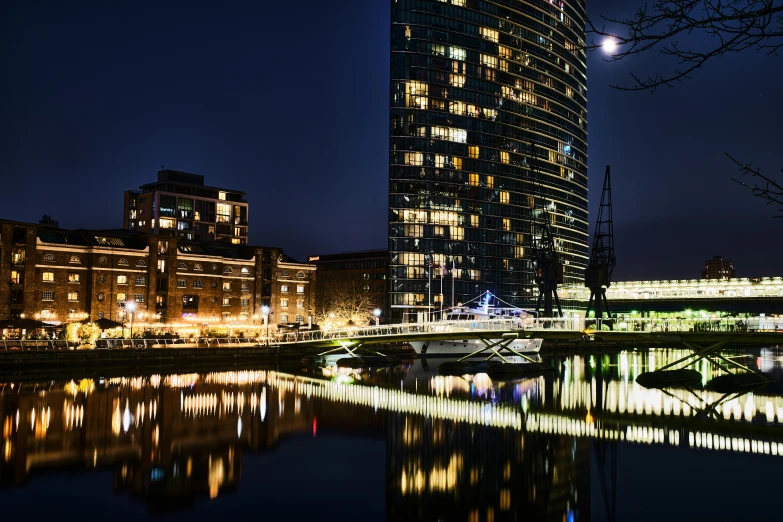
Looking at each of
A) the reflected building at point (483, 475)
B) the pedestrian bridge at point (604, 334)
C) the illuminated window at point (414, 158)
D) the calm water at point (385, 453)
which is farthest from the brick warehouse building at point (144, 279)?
the reflected building at point (483, 475)

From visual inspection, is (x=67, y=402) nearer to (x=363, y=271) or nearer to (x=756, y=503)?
(x=756, y=503)

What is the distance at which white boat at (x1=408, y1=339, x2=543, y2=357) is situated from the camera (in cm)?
9419

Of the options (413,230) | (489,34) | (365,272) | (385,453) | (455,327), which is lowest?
(385,453)

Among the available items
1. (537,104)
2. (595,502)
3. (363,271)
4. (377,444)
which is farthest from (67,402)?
(537,104)

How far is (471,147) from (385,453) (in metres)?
120

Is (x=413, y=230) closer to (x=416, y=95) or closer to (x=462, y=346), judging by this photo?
(x=416, y=95)

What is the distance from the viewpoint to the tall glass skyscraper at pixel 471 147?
14512 centimetres

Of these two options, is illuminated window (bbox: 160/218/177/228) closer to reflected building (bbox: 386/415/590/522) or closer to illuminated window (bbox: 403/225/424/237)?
illuminated window (bbox: 403/225/424/237)

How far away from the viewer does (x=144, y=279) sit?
336 feet

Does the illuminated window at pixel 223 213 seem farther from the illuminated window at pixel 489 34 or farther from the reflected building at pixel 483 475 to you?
the reflected building at pixel 483 475

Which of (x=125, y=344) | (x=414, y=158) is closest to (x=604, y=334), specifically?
(x=125, y=344)

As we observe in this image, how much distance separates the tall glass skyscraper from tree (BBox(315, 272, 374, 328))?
30.2ft

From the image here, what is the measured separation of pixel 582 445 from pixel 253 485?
17816 mm

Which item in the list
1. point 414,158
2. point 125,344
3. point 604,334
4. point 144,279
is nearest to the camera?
point 604,334
